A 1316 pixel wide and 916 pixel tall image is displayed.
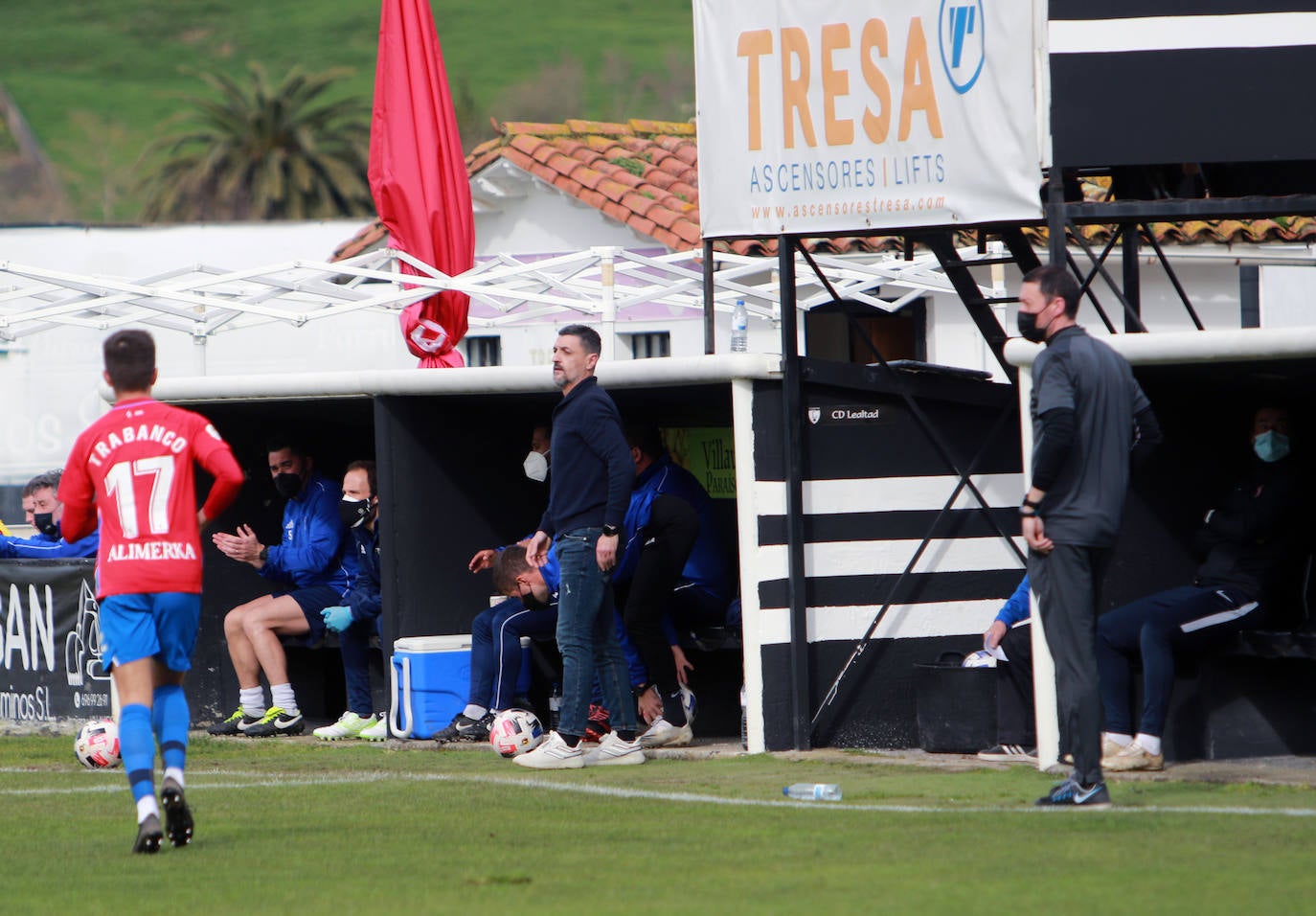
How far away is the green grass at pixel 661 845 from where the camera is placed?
5520mm

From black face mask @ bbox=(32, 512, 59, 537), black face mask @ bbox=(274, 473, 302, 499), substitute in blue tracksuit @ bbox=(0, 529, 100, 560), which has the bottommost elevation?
substitute in blue tracksuit @ bbox=(0, 529, 100, 560)

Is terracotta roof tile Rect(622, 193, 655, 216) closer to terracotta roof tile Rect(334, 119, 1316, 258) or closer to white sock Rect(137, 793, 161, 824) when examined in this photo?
terracotta roof tile Rect(334, 119, 1316, 258)

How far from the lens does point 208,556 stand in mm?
12422

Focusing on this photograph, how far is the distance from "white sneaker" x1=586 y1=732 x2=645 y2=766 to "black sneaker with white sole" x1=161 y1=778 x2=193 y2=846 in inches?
115

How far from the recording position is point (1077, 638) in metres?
7.20

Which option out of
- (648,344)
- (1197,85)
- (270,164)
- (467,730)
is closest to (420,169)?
(467,730)

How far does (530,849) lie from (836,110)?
14.3 feet

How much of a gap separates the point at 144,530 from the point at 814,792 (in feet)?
9.13

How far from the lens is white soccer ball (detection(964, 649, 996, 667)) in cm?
942

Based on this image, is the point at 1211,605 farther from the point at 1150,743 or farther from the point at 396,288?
the point at 396,288

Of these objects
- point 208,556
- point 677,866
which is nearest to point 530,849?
point 677,866

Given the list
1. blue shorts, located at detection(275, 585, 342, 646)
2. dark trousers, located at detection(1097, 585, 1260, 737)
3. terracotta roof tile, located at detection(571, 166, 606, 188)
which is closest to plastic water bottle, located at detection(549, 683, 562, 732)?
blue shorts, located at detection(275, 585, 342, 646)

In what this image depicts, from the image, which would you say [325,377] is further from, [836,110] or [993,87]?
[993,87]

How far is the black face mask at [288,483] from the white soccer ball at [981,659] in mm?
4333
